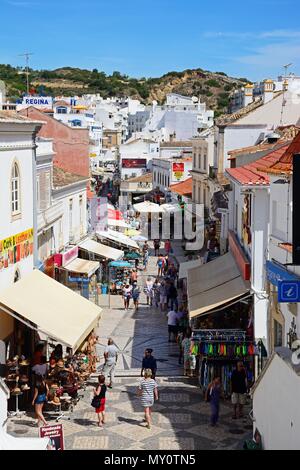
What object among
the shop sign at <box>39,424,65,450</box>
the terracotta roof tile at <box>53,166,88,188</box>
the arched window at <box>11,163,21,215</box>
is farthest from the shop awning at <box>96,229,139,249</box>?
the shop sign at <box>39,424,65,450</box>

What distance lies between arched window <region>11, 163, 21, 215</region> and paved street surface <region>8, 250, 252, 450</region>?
194 inches

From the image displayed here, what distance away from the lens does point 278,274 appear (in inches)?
527

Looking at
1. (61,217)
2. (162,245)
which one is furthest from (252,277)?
(162,245)

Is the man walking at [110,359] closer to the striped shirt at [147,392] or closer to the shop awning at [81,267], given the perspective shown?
the striped shirt at [147,392]

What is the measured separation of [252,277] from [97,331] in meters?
9.25

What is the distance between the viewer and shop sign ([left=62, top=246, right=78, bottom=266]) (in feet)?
91.7

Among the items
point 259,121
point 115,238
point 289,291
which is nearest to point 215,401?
point 289,291

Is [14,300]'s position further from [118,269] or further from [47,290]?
[118,269]

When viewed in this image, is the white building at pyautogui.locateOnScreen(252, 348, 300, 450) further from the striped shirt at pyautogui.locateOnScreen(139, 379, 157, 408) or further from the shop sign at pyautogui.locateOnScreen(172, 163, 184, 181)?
the shop sign at pyautogui.locateOnScreen(172, 163, 184, 181)

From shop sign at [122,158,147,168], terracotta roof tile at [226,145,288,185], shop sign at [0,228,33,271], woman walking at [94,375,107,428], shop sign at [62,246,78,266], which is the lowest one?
woman walking at [94,375,107,428]

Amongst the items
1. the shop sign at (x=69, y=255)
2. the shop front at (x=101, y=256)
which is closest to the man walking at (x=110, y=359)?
the shop sign at (x=69, y=255)

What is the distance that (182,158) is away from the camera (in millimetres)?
64875

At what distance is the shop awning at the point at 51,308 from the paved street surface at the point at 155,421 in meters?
1.72

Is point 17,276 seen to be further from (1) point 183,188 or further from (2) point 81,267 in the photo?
(1) point 183,188
